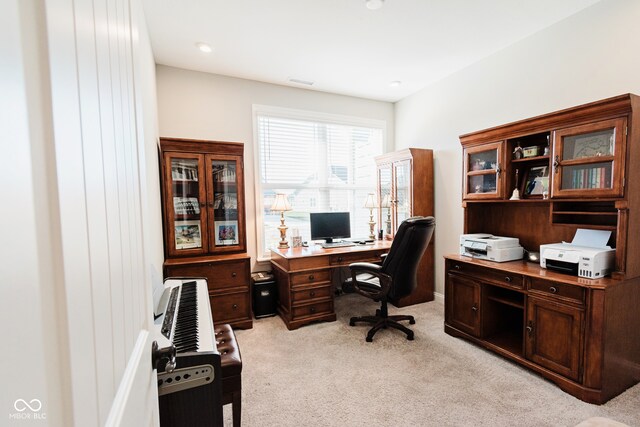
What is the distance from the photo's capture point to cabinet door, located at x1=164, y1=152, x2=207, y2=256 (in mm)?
2811

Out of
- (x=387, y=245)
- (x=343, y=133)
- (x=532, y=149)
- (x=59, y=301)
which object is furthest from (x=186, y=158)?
(x=532, y=149)

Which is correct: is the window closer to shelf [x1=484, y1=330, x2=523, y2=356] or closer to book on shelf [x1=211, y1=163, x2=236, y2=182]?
book on shelf [x1=211, y1=163, x2=236, y2=182]

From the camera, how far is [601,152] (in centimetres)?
195

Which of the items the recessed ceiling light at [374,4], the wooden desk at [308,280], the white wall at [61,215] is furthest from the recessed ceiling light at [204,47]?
the white wall at [61,215]

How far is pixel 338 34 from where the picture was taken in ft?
8.42

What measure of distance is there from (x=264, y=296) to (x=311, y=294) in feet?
1.91

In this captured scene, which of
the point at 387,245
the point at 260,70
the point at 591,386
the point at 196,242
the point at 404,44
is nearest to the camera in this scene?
the point at 591,386

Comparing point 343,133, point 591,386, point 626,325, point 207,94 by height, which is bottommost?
point 591,386

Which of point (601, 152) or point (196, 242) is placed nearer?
point (601, 152)

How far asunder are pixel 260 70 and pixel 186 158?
51.6 inches

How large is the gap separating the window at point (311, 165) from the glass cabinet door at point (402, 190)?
0.61m

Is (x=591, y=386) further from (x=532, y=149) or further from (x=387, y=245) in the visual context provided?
(x=387, y=245)

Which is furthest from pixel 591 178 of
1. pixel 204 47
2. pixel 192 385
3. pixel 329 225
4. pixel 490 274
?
pixel 204 47

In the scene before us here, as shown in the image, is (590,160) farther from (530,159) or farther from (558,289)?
(558,289)
